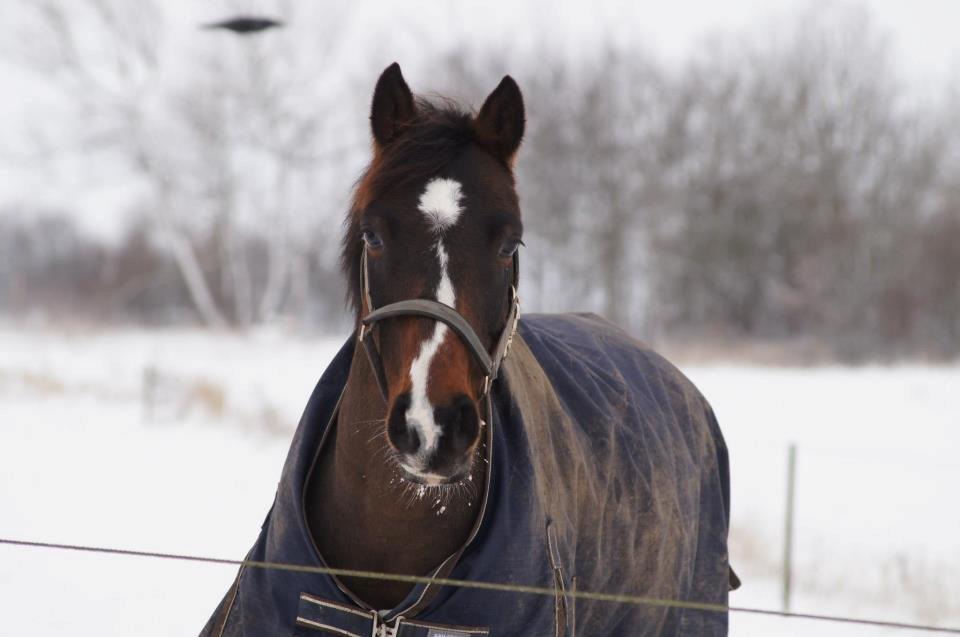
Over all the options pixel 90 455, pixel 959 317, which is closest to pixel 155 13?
pixel 90 455

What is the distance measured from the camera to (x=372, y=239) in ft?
7.63

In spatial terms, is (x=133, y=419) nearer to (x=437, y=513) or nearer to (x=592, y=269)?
(x=437, y=513)

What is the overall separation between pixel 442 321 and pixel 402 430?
28 cm

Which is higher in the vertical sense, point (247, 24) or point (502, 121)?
point (247, 24)

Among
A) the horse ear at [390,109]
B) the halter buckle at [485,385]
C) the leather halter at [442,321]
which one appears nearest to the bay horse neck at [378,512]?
the leather halter at [442,321]

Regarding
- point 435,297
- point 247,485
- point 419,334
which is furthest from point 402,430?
point 247,485

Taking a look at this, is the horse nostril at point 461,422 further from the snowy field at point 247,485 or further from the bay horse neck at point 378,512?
the snowy field at point 247,485

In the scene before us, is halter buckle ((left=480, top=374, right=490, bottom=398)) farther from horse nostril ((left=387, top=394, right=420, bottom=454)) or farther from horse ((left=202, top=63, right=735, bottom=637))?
horse nostril ((left=387, top=394, right=420, bottom=454))

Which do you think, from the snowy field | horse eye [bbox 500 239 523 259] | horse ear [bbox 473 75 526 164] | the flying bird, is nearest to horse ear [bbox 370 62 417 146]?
horse ear [bbox 473 75 526 164]

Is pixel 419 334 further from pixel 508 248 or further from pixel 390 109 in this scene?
pixel 390 109

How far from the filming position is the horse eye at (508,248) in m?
2.33

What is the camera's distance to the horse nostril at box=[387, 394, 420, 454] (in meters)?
1.98

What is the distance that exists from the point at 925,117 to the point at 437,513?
2730 centimetres

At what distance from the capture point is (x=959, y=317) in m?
22.4
